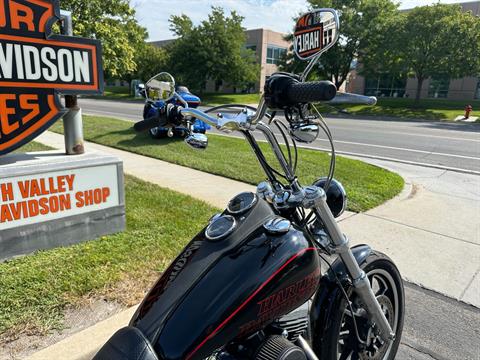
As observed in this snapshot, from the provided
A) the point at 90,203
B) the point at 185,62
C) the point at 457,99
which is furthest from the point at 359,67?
the point at 90,203

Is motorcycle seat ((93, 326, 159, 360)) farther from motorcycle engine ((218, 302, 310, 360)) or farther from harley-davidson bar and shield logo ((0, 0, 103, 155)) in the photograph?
harley-davidson bar and shield logo ((0, 0, 103, 155))

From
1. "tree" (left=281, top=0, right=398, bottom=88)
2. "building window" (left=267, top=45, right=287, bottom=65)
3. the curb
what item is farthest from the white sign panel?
"building window" (left=267, top=45, right=287, bottom=65)

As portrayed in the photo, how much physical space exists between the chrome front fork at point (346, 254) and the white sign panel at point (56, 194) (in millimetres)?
2539

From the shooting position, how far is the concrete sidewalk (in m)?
3.05

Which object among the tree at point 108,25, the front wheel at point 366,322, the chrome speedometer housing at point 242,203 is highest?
the tree at point 108,25

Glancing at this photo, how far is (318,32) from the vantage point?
1.38 metres

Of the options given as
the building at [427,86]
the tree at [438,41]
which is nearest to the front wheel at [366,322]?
the tree at [438,41]

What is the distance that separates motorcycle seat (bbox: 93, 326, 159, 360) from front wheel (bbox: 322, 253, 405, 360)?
0.87 metres

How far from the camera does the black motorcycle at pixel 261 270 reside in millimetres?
1179

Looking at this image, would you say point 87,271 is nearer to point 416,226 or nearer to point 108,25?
point 416,226

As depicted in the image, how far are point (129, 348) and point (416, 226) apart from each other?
13.5 feet

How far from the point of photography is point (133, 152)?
8.17 metres

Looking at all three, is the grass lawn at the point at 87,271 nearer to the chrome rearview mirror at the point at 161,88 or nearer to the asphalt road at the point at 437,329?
the chrome rearview mirror at the point at 161,88

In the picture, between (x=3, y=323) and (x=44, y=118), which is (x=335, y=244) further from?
(x=44, y=118)
